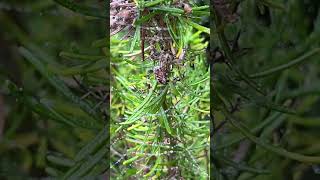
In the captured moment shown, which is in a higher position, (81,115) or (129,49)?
(129,49)

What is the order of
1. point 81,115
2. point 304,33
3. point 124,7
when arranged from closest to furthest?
point 124,7 < point 81,115 < point 304,33

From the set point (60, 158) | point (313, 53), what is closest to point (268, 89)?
point (313, 53)

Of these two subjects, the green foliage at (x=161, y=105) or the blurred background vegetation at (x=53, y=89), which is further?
the blurred background vegetation at (x=53, y=89)

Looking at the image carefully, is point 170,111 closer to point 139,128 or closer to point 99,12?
point 139,128

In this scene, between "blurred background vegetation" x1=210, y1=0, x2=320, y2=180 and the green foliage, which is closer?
the green foliage
